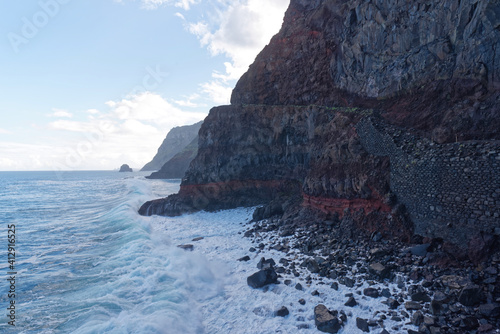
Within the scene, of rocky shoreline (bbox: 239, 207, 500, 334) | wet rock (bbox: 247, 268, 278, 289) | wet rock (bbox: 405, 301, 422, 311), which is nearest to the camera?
rocky shoreline (bbox: 239, 207, 500, 334)

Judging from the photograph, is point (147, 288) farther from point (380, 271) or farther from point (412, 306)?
point (412, 306)

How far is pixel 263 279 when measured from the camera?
1135 centimetres

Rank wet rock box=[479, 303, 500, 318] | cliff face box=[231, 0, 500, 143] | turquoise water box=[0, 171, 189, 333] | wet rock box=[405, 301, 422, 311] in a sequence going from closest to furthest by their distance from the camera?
1. wet rock box=[479, 303, 500, 318]
2. wet rock box=[405, 301, 422, 311]
3. turquoise water box=[0, 171, 189, 333]
4. cliff face box=[231, 0, 500, 143]

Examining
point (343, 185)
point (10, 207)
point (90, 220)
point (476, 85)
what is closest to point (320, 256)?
point (343, 185)

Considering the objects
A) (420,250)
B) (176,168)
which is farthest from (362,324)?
(176,168)

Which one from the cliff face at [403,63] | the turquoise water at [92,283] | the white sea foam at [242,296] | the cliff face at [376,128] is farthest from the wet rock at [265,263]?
the cliff face at [403,63]

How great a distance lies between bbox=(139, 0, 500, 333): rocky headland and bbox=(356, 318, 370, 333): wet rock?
1562 millimetres

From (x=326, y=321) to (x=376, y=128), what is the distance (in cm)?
1163

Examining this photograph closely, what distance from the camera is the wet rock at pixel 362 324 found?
796 cm

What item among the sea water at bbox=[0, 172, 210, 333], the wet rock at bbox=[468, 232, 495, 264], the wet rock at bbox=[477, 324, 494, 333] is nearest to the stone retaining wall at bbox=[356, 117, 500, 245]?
the wet rock at bbox=[468, 232, 495, 264]

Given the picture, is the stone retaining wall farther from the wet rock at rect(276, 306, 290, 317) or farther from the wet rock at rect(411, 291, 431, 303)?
the wet rock at rect(276, 306, 290, 317)

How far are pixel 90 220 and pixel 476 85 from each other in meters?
36.4

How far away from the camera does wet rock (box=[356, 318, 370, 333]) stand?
7.96 metres

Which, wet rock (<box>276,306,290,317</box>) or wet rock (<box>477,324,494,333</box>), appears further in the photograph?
wet rock (<box>276,306,290,317</box>)
